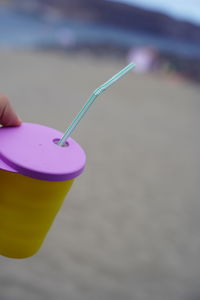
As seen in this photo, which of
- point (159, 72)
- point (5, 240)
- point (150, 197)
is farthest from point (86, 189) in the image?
point (159, 72)

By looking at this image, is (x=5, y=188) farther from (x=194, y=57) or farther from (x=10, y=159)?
(x=194, y=57)

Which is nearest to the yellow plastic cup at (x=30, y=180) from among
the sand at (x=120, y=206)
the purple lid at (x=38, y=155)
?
the purple lid at (x=38, y=155)

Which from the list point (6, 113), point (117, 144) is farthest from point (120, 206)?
point (6, 113)

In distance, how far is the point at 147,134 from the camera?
247 cm

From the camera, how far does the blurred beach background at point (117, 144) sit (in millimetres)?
1077

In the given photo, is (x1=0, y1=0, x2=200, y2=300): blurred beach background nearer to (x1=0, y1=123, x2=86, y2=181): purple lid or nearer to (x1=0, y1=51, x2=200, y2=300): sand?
(x1=0, y1=51, x2=200, y2=300): sand

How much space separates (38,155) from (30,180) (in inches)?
1.6

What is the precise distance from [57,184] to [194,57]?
4420 millimetres

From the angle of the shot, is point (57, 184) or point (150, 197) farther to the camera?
point (150, 197)

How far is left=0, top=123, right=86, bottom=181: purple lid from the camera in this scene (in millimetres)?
464

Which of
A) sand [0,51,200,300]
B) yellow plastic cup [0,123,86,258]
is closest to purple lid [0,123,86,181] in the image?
yellow plastic cup [0,123,86,258]

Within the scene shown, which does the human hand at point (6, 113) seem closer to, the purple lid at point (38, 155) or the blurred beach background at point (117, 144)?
the purple lid at point (38, 155)

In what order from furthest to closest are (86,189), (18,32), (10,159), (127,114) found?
(18,32), (127,114), (86,189), (10,159)

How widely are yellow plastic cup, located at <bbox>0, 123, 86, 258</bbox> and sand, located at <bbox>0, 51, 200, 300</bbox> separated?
1.50ft
